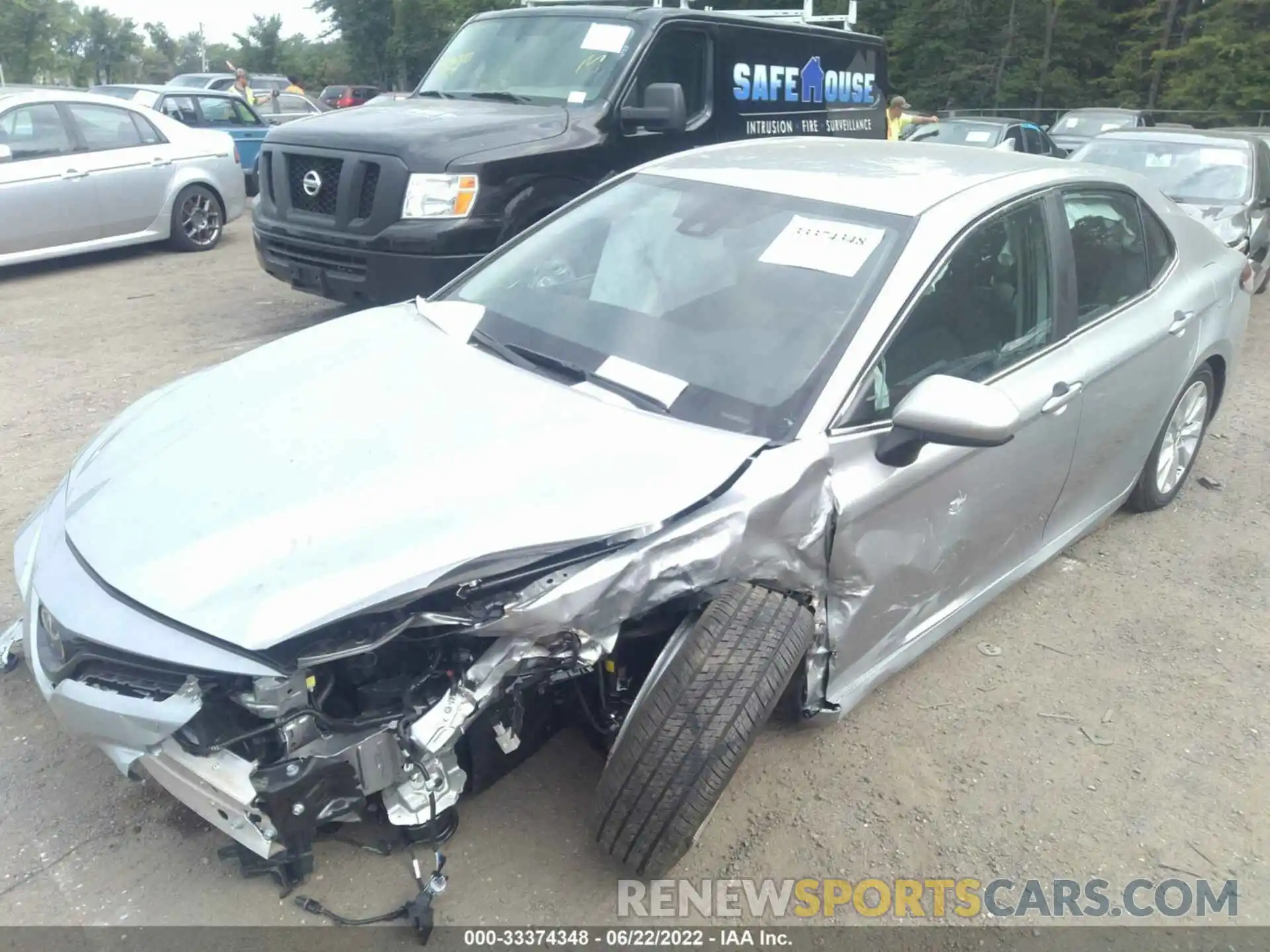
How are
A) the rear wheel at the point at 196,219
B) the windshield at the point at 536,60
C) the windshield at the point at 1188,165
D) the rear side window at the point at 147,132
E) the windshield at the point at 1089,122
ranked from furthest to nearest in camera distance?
1. the windshield at the point at 1089,122
2. the rear wheel at the point at 196,219
3. the rear side window at the point at 147,132
4. the windshield at the point at 1188,165
5. the windshield at the point at 536,60

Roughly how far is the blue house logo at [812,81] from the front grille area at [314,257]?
4019 millimetres

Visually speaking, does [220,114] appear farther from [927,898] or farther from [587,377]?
[927,898]

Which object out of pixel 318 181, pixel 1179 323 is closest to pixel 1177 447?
pixel 1179 323

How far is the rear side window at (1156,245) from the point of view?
399cm

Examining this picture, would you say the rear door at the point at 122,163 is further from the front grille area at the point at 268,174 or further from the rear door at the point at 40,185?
the front grille area at the point at 268,174

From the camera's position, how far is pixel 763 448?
2525 mm

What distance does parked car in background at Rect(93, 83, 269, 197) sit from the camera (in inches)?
508

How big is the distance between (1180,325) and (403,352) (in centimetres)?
299

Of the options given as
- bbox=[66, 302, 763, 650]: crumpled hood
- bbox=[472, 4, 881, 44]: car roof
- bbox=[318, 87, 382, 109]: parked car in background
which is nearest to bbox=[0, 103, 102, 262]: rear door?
bbox=[472, 4, 881, 44]: car roof

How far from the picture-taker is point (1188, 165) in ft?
30.1

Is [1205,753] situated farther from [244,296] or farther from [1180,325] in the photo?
[244,296]

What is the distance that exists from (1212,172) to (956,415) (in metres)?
8.21

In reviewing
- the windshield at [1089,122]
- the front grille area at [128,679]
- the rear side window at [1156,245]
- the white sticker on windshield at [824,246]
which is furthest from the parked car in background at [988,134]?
the front grille area at [128,679]

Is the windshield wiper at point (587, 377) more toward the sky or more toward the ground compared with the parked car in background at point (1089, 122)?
more toward the sky
